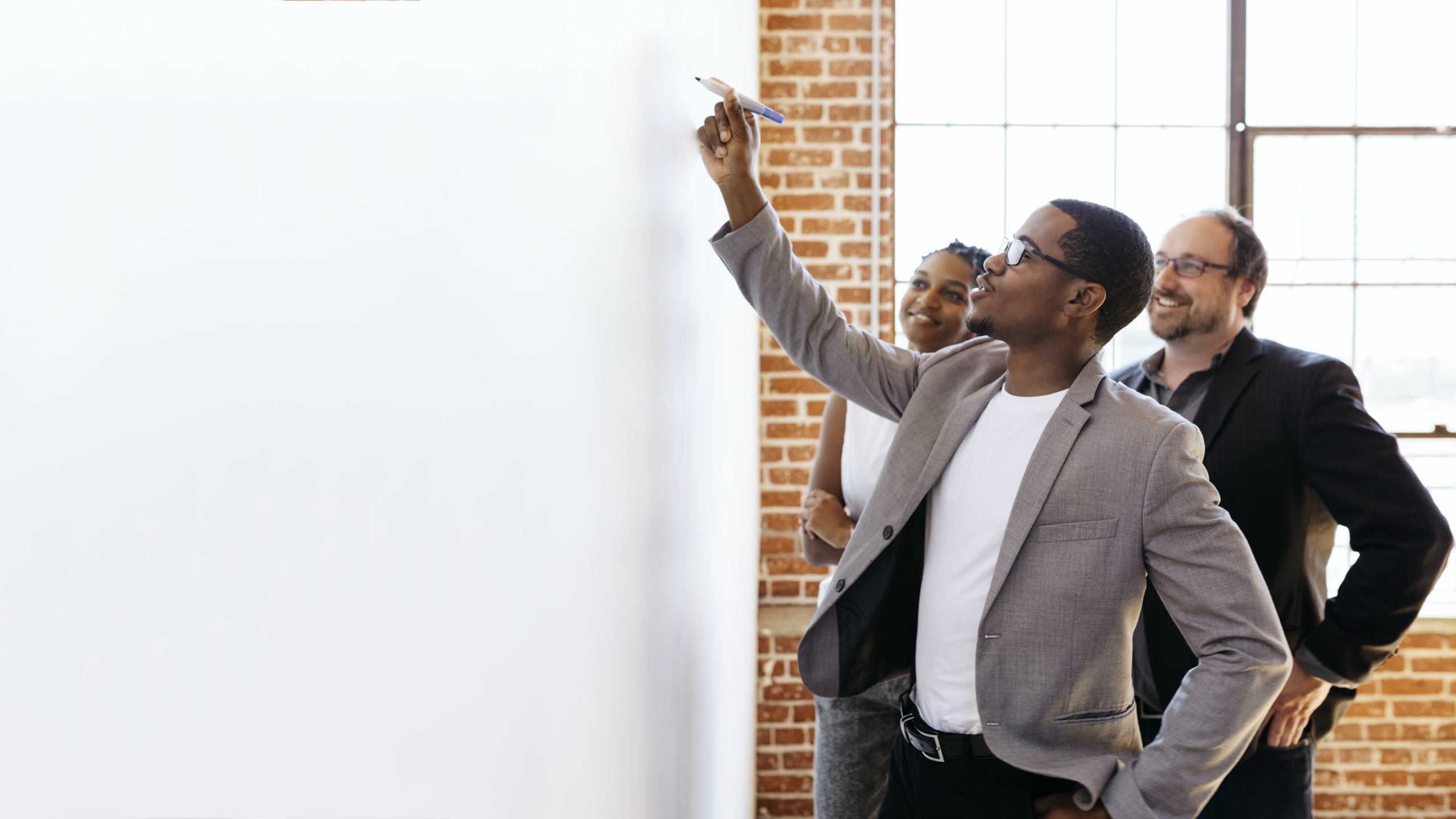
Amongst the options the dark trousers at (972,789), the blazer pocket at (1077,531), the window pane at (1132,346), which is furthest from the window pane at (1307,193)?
the dark trousers at (972,789)

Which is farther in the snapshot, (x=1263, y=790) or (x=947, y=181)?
(x=947, y=181)

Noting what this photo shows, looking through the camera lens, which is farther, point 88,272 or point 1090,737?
point 1090,737

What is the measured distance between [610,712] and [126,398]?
2.20ft

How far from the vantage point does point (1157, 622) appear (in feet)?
6.14

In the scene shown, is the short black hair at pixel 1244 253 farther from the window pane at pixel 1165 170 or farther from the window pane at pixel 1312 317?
the window pane at pixel 1312 317

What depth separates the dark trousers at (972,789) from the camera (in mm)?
1308

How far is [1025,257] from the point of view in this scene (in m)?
1.38

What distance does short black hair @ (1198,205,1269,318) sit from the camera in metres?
2.01

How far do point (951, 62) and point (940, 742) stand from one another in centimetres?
281

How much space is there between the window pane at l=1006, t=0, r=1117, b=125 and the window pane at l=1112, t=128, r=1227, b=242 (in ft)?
0.47

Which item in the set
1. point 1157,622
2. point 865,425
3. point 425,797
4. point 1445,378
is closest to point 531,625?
point 425,797

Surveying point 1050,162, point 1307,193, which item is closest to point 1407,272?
point 1307,193

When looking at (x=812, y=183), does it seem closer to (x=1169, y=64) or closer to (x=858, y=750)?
(x=1169, y=64)

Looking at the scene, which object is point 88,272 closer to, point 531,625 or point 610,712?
point 531,625
